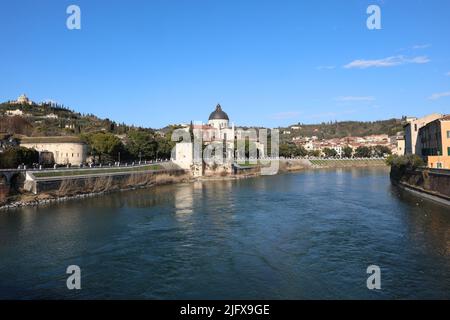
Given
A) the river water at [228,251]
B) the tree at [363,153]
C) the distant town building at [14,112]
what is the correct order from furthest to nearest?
the tree at [363,153] → the distant town building at [14,112] → the river water at [228,251]

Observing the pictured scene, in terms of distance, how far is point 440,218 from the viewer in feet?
56.0

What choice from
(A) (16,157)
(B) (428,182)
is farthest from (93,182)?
(B) (428,182)

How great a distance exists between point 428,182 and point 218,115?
45012mm

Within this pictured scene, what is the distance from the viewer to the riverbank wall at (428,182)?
68.8 ft

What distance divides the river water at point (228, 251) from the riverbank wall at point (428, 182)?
92 centimetres

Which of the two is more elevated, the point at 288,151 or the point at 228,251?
the point at 288,151

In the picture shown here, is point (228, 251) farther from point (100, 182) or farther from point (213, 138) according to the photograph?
point (213, 138)

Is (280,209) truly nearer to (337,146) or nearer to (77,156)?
(77,156)

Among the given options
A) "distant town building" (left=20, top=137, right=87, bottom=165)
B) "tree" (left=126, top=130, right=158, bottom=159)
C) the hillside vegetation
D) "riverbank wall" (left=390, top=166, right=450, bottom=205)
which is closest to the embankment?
"tree" (left=126, top=130, right=158, bottom=159)

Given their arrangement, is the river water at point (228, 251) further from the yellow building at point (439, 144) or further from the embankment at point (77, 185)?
the yellow building at point (439, 144)

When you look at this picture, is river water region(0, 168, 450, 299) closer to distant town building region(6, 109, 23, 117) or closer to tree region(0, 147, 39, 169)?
tree region(0, 147, 39, 169)

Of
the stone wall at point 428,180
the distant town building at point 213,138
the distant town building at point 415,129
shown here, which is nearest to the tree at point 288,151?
the distant town building at point 213,138

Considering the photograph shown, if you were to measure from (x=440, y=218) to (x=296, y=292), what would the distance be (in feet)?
35.3

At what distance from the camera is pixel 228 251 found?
12633 millimetres
